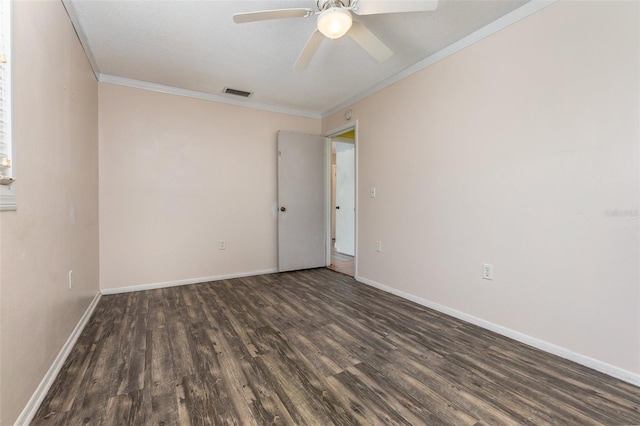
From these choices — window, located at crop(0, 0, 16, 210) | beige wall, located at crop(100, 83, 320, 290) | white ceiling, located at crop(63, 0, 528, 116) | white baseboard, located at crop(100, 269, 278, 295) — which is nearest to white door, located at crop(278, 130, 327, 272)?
beige wall, located at crop(100, 83, 320, 290)

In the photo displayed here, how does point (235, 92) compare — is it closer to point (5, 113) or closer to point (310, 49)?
point (310, 49)

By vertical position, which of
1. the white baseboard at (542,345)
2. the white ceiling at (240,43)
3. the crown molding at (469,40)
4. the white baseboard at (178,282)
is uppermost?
the white ceiling at (240,43)

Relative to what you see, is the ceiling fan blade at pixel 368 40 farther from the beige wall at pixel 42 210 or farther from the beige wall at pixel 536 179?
the beige wall at pixel 42 210

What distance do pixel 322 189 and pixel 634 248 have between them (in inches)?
132

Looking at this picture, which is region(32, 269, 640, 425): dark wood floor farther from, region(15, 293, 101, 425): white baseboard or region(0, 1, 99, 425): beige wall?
region(0, 1, 99, 425): beige wall

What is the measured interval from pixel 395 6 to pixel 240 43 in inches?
55.6

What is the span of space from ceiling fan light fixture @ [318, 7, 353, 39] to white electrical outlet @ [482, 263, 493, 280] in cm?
206

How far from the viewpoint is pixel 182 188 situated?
11.3ft

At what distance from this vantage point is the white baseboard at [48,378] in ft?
4.09

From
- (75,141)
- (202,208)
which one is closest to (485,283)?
(202,208)

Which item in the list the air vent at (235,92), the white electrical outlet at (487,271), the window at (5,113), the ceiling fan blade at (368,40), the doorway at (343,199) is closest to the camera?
the window at (5,113)

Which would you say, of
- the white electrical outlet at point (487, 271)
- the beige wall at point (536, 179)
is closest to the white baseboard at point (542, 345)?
the beige wall at point (536, 179)

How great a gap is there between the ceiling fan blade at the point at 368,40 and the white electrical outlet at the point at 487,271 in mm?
1843

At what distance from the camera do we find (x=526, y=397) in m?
1.44
